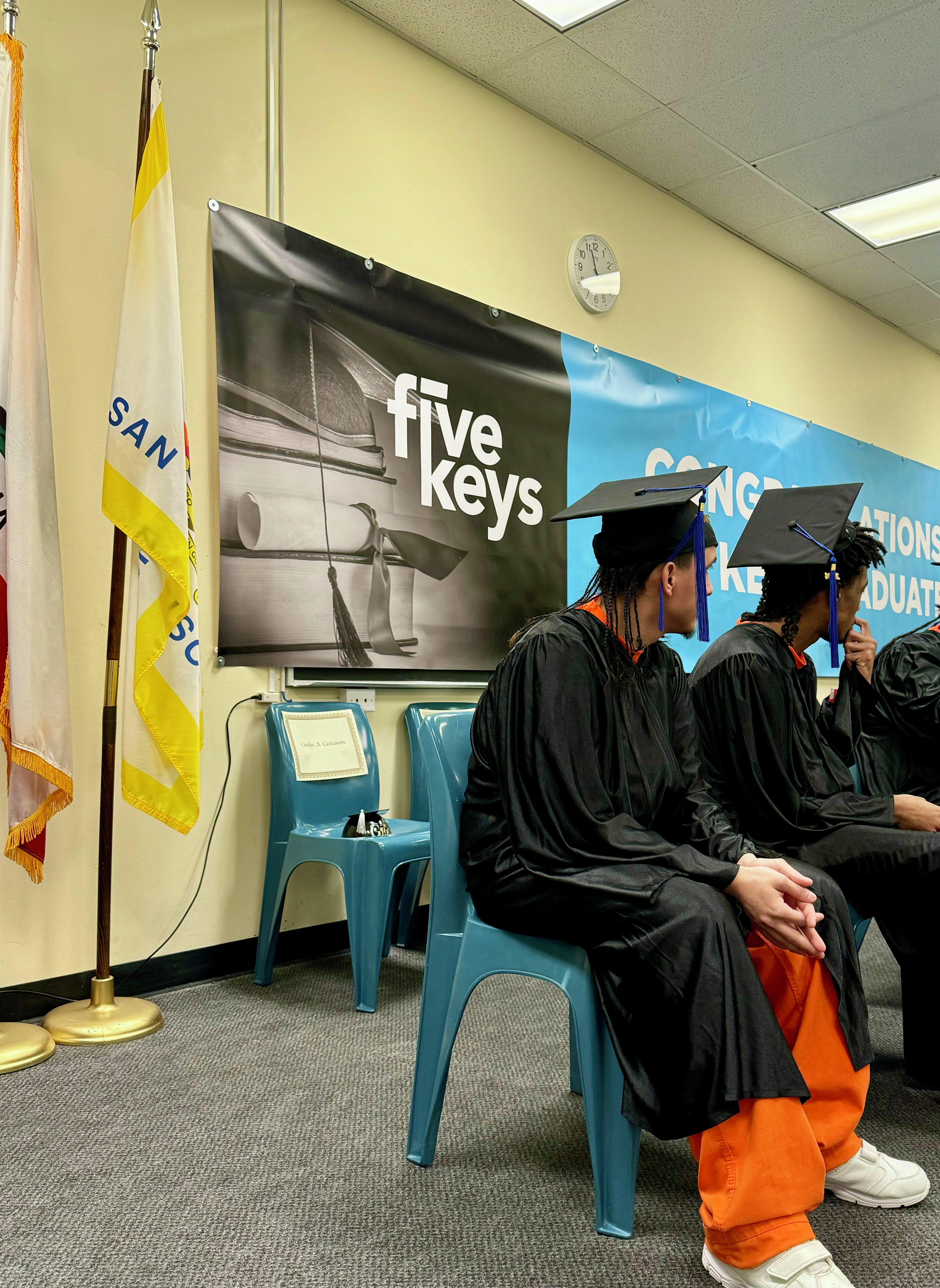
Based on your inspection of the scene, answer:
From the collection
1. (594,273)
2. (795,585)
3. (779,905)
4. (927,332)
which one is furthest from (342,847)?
(927,332)

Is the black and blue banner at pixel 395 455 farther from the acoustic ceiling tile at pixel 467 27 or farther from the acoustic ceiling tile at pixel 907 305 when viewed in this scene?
the acoustic ceiling tile at pixel 907 305

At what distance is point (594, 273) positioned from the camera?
4.18 metres

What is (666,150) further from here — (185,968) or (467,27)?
(185,968)

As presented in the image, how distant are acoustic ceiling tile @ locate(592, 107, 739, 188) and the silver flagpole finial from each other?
7.02 feet

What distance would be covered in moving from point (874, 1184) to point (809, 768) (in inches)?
34.1

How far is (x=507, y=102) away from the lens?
151 inches

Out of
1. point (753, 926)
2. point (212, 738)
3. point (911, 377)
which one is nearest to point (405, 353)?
point (212, 738)

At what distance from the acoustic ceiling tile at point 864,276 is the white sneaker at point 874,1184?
15.8 ft

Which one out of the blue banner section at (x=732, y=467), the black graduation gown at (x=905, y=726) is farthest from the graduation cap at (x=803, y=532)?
the blue banner section at (x=732, y=467)

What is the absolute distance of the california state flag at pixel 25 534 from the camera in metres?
2.29

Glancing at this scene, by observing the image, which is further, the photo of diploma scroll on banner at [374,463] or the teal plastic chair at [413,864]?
the teal plastic chair at [413,864]

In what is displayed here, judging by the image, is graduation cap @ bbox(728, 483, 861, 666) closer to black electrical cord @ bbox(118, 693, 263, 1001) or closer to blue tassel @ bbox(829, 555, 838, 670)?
blue tassel @ bbox(829, 555, 838, 670)

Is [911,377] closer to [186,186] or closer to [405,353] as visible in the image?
[405,353]

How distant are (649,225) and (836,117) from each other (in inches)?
33.9
